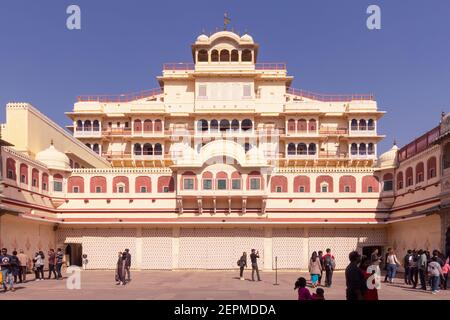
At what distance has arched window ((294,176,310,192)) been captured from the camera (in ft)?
148

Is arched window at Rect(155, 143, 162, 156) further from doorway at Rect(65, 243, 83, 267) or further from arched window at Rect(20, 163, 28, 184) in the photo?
arched window at Rect(20, 163, 28, 184)

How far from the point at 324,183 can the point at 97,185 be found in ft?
58.8

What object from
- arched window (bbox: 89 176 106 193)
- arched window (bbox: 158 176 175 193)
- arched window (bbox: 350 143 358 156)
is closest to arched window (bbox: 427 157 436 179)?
arched window (bbox: 158 176 175 193)

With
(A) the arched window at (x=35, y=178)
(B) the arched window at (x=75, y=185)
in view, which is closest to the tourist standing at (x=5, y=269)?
(A) the arched window at (x=35, y=178)

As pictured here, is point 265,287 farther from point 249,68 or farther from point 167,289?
point 249,68

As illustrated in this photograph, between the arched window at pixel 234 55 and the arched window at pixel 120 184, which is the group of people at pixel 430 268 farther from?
the arched window at pixel 234 55

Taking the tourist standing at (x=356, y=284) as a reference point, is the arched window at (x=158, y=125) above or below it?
above

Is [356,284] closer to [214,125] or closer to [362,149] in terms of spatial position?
[214,125]

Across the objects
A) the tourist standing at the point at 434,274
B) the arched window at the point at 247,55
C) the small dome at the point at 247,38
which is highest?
the small dome at the point at 247,38

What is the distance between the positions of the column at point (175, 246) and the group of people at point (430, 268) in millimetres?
18447

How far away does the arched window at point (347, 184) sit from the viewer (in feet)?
147

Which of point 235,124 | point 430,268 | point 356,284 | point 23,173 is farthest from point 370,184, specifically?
point 356,284

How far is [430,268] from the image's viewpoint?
969 inches

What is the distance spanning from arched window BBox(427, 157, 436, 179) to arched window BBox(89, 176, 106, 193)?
79.5ft
